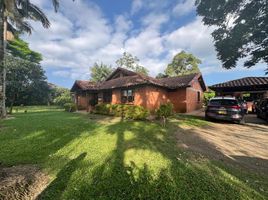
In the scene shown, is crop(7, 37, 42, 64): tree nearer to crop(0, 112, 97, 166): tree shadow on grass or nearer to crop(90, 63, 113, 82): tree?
crop(90, 63, 113, 82): tree

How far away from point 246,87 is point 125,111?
1519 cm

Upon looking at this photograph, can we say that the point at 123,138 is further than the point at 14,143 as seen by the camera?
Yes

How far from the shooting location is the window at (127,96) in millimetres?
17484

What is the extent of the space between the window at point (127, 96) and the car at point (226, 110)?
769cm

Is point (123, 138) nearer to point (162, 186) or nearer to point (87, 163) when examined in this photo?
point (87, 163)

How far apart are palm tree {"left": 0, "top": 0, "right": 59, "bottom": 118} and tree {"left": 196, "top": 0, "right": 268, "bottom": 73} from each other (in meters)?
13.5

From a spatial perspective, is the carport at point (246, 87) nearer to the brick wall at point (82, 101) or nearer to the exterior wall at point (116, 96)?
the exterior wall at point (116, 96)

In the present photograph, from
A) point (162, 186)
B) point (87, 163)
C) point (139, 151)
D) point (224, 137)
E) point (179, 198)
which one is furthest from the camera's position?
point (224, 137)

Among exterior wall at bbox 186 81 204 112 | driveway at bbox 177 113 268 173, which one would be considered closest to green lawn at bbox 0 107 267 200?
driveway at bbox 177 113 268 173

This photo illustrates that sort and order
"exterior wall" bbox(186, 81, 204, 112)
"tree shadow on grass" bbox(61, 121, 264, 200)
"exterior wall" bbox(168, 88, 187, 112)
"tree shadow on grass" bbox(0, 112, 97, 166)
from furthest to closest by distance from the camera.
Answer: "exterior wall" bbox(186, 81, 204, 112) → "exterior wall" bbox(168, 88, 187, 112) → "tree shadow on grass" bbox(0, 112, 97, 166) → "tree shadow on grass" bbox(61, 121, 264, 200)

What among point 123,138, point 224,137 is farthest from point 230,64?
point 123,138

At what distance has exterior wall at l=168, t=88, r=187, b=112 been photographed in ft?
62.6

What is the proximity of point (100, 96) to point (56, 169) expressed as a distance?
17418mm

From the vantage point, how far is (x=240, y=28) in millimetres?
13922
